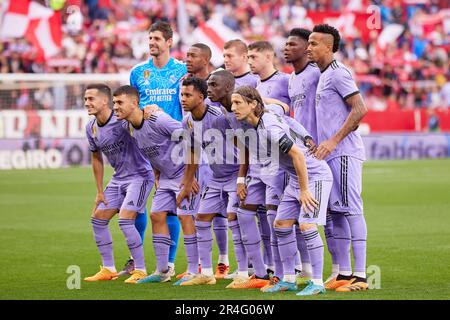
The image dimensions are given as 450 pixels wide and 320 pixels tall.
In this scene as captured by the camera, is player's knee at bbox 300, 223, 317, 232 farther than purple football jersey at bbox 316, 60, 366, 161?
No

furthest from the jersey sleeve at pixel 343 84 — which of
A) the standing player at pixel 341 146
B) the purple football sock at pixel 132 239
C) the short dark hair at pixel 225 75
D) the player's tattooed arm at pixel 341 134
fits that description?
the purple football sock at pixel 132 239

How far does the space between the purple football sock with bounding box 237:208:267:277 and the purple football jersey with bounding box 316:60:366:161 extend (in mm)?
1089

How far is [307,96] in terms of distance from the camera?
33.9 feet

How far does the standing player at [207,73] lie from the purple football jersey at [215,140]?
2.01ft

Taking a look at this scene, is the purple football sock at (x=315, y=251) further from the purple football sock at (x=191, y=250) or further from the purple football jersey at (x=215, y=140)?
the purple football sock at (x=191, y=250)

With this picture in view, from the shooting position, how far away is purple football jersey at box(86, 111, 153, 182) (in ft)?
37.9

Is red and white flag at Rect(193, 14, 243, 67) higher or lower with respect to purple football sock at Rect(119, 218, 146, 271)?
higher

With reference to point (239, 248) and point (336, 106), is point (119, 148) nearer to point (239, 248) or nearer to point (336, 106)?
point (239, 248)

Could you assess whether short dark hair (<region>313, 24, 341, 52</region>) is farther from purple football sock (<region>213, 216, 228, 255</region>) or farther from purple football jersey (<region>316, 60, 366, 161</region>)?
purple football sock (<region>213, 216, 228, 255</region>)

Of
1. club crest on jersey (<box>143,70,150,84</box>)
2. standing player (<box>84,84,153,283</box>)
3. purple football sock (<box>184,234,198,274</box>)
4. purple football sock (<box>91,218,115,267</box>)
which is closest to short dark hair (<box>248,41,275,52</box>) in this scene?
club crest on jersey (<box>143,70,150,84</box>)

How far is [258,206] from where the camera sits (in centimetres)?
1062

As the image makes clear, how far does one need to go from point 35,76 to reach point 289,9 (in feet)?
40.8

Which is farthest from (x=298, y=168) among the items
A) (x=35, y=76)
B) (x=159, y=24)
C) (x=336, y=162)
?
(x=35, y=76)
